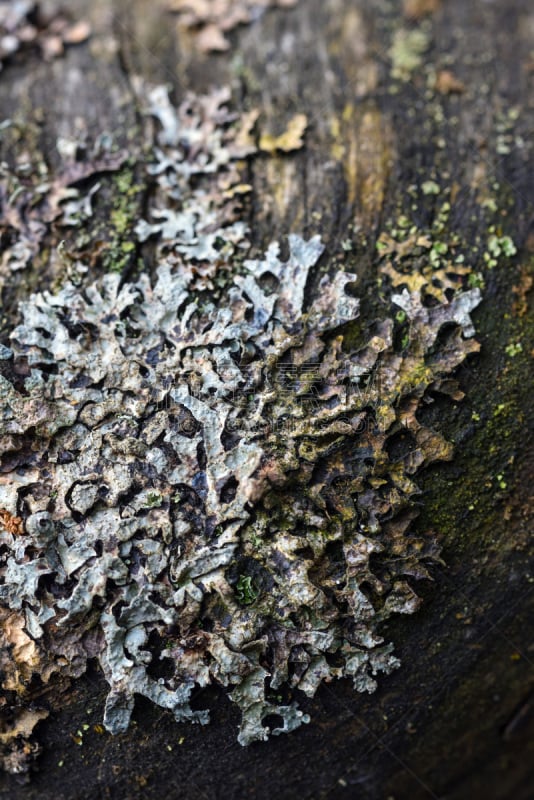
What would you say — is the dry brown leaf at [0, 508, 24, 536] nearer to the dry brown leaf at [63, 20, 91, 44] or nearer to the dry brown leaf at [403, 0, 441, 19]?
the dry brown leaf at [63, 20, 91, 44]

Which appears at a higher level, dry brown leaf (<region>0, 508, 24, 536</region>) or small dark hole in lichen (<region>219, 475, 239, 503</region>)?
dry brown leaf (<region>0, 508, 24, 536</region>)

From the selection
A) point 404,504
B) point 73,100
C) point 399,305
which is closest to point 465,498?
point 404,504

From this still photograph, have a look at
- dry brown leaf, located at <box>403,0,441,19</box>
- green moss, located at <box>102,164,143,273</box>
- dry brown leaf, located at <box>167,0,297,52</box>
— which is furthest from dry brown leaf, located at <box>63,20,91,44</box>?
dry brown leaf, located at <box>403,0,441,19</box>

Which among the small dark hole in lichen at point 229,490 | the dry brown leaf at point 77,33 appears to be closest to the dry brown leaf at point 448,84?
the dry brown leaf at point 77,33

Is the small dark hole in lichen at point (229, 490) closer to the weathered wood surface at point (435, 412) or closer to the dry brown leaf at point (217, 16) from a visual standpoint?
the weathered wood surface at point (435, 412)

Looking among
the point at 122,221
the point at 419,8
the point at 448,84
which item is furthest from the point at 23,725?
the point at 419,8

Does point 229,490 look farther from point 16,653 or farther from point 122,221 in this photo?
point 122,221
